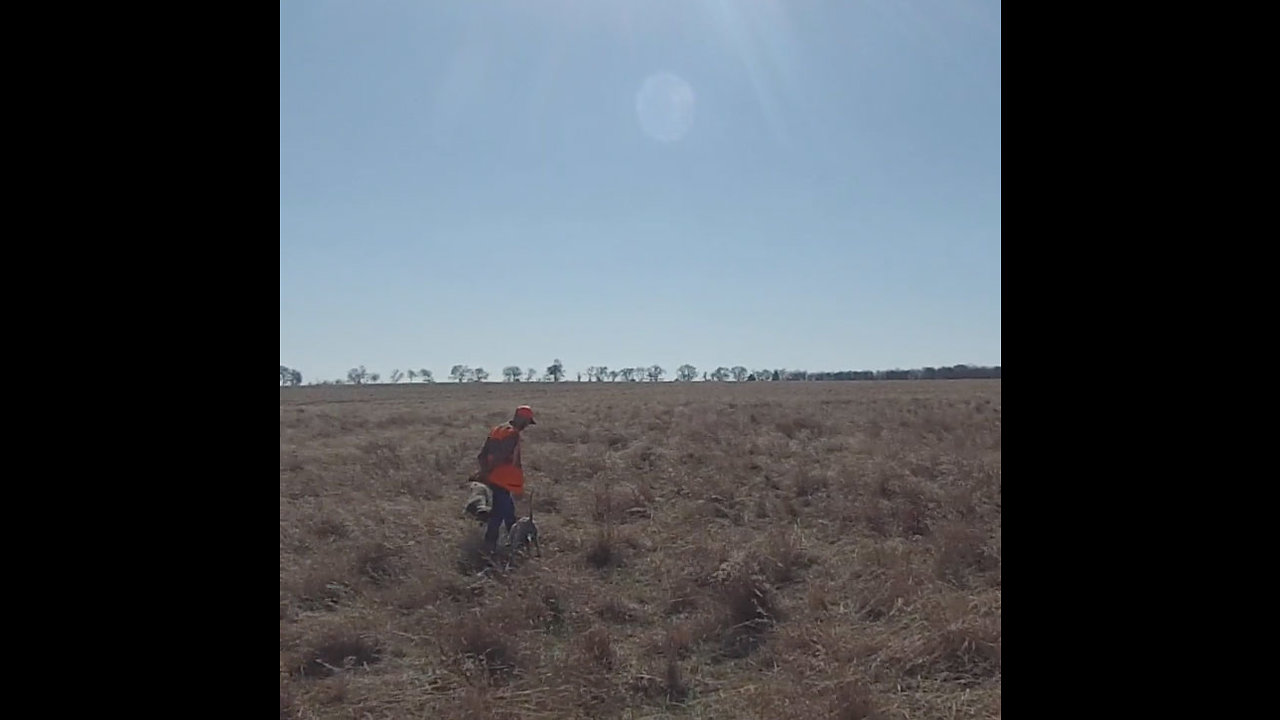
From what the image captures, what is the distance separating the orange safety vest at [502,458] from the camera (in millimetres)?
6664

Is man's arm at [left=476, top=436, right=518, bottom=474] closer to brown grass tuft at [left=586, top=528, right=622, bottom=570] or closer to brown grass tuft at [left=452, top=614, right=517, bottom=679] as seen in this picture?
brown grass tuft at [left=586, top=528, right=622, bottom=570]

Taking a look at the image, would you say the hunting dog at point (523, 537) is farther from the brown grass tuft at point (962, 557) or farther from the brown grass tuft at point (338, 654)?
the brown grass tuft at point (962, 557)

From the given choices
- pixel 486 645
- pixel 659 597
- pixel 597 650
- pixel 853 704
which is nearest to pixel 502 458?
pixel 659 597

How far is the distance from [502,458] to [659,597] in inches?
72.3

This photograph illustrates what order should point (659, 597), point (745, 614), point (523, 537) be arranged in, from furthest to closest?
point (523, 537) → point (659, 597) → point (745, 614)

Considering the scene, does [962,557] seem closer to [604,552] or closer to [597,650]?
[604,552]

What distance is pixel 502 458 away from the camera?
6.68 m

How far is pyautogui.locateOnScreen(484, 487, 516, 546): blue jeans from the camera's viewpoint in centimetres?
675

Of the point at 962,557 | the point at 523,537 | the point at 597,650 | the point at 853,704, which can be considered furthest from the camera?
the point at 523,537

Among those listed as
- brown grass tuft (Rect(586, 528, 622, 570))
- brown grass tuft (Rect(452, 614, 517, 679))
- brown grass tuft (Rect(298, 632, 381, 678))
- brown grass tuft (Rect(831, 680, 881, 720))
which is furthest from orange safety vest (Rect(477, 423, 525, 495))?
brown grass tuft (Rect(831, 680, 881, 720))
